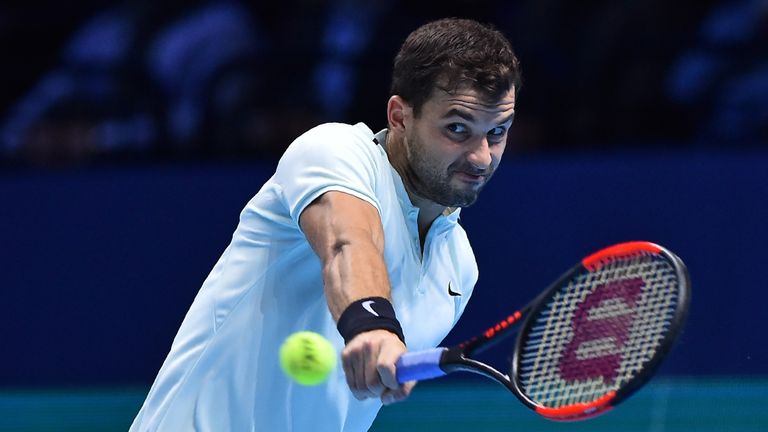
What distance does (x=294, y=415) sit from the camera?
10.2 feet

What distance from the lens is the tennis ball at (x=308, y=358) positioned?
2.88 meters

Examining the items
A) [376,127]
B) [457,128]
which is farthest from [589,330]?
[376,127]

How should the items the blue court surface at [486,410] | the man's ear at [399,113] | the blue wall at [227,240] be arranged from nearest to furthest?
the man's ear at [399,113] < the blue court surface at [486,410] < the blue wall at [227,240]

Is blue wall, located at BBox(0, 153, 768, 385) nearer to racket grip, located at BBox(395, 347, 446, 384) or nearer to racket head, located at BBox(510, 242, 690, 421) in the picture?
racket head, located at BBox(510, 242, 690, 421)

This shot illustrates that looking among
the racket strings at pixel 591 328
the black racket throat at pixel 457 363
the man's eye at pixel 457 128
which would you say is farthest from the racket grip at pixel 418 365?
the man's eye at pixel 457 128

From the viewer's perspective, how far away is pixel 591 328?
300 cm

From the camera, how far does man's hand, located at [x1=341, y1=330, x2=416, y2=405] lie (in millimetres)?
2475

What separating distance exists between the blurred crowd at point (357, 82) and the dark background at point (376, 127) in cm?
1

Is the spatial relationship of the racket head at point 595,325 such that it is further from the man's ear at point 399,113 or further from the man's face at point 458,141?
the man's ear at point 399,113

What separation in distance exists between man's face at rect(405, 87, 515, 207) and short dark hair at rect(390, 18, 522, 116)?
1.0 inches

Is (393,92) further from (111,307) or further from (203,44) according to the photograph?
(203,44)

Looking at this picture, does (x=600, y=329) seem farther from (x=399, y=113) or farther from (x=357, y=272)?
(x=399, y=113)

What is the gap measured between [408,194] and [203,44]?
4839mm

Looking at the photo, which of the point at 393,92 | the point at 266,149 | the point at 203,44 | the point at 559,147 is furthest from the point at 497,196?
the point at 393,92
